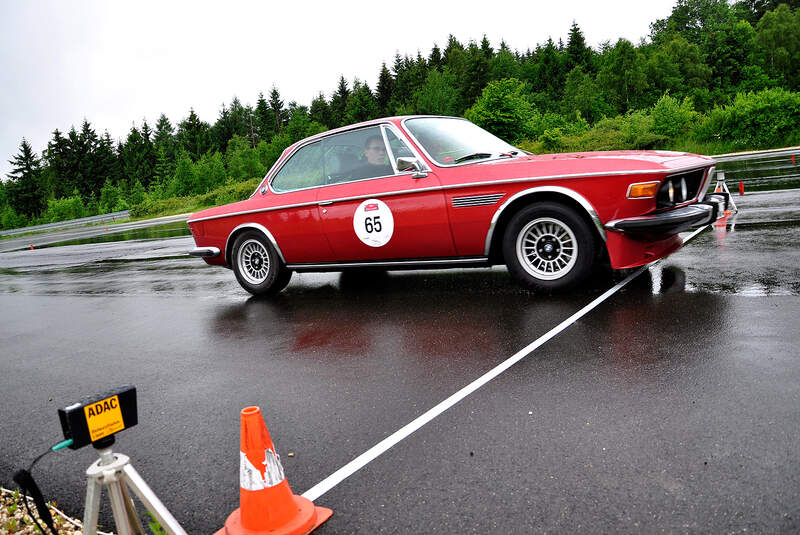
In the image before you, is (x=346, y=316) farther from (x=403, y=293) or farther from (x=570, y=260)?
(x=570, y=260)

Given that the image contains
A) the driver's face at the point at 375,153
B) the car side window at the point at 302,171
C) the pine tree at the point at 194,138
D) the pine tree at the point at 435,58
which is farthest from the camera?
the pine tree at the point at 435,58

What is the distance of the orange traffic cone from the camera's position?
2357 mm

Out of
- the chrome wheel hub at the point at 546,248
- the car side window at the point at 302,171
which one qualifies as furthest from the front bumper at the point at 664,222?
the car side window at the point at 302,171

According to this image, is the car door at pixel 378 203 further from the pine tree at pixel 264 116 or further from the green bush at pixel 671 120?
the pine tree at pixel 264 116

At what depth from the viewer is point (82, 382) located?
15.6ft

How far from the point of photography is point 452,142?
20.7ft

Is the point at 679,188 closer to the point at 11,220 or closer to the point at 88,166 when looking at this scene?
the point at 11,220

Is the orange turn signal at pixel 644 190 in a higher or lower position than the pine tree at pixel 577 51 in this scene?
lower

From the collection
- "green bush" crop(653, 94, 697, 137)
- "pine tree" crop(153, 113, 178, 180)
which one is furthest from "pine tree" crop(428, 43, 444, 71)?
"green bush" crop(653, 94, 697, 137)

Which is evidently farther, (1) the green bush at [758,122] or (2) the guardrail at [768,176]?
(1) the green bush at [758,122]

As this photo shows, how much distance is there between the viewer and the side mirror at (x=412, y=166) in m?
5.87

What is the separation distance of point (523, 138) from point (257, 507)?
38.5 metres

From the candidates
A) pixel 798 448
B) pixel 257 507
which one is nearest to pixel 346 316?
pixel 257 507

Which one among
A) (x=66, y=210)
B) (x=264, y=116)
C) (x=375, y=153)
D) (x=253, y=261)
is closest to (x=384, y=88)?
(x=264, y=116)
